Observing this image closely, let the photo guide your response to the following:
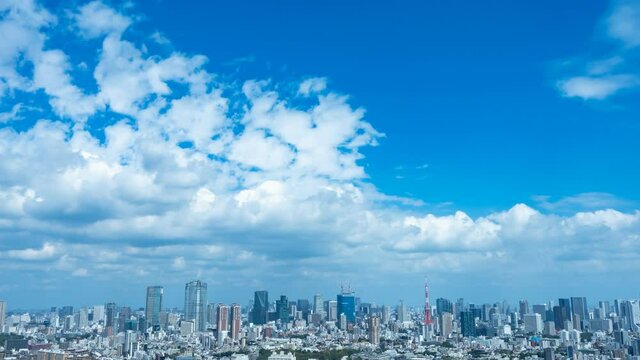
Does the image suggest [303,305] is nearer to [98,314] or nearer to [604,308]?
[98,314]

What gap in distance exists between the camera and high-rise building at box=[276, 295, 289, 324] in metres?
66.7

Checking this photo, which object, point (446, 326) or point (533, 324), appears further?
point (533, 324)

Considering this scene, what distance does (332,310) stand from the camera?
74.1m

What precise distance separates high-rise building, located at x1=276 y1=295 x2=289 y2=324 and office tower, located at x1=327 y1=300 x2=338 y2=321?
20.3ft

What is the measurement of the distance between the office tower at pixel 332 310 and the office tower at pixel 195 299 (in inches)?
638

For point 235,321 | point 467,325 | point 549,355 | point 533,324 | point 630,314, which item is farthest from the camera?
A: point 630,314

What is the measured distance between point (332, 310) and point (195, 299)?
61.0 feet

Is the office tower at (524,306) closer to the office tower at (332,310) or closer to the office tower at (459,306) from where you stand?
the office tower at (459,306)

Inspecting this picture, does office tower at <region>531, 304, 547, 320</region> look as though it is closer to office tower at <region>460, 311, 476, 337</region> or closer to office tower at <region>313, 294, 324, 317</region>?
office tower at <region>460, 311, 476, 337</region>

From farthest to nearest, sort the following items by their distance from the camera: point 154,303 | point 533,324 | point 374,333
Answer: point 154,303 < point 533,324 < point 374,333

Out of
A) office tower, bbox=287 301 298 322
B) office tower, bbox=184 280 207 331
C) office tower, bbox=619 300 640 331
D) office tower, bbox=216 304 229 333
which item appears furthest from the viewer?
office tower, bbox=287 301 298 322

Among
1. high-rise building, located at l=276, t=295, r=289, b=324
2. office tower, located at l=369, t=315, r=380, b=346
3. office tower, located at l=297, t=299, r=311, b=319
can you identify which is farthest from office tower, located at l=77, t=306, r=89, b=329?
office tower, located at l=369, t=315, r=380, b=346

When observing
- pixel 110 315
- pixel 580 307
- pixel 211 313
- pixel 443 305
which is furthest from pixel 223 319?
pixel 580 307

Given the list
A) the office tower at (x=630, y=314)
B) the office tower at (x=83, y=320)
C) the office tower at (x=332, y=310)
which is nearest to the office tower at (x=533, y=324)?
the office tower at (x=630, y=314)
